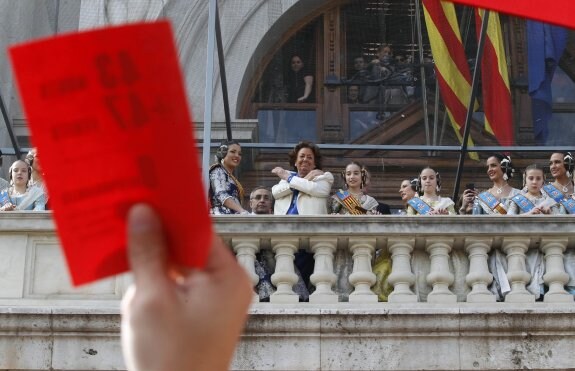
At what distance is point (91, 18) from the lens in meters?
15.8

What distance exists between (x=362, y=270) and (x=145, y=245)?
29.4 feet

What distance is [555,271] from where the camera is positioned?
10.6 meters

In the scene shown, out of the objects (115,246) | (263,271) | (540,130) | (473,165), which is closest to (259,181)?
(473,165)

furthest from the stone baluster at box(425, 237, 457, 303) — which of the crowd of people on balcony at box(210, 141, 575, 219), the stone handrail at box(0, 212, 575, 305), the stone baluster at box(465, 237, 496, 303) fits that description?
the crowd of people on balcony at box(210, 141, 575, 219)

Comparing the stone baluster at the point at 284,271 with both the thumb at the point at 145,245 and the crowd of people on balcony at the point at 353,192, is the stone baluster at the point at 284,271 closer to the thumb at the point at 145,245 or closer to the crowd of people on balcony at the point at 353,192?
the crowd of people on balcony at the point at 353,192

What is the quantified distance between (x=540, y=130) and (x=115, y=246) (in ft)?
49.4

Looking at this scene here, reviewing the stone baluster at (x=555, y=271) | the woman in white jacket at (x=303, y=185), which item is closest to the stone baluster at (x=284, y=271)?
the woman in white jacket at (x=303, y=185)

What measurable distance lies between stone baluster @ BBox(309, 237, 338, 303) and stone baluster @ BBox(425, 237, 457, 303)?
675 millimetres

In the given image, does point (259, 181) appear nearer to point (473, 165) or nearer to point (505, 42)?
point (473, 165)

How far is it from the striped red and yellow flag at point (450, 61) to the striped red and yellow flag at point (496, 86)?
0.23m

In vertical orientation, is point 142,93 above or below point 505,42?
below

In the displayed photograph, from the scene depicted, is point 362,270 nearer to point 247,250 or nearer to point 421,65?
point 247,250

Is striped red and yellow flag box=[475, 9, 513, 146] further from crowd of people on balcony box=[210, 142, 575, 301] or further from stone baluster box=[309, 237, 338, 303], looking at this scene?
stone baluster box=[309, 237, 338, 303]

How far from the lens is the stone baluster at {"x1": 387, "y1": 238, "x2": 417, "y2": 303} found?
1055 centimetres
